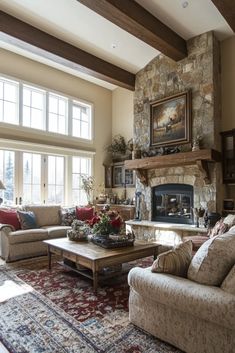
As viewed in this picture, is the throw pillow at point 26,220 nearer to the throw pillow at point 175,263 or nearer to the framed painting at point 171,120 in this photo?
the framed painting at point 171,120

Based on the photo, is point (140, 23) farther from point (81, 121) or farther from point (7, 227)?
point (7, 227)

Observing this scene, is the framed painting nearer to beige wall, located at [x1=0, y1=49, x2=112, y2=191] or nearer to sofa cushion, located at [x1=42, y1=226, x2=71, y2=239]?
beige wall, located at [x1=0, y1=49, x2=112, y2=191]

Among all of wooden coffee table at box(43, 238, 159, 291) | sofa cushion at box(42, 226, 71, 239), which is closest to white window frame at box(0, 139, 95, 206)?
sofa cushion at box(42, 226, 71, 239)

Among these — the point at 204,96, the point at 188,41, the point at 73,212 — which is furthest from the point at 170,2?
the point at 73,212

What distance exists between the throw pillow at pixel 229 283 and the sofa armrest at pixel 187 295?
3 cm

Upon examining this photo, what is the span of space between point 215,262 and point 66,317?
1511 millimetres

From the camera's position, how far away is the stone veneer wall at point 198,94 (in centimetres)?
511

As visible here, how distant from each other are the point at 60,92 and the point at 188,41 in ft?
11.0

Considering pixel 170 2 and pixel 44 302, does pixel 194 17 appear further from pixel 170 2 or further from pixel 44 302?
pixel 44 302

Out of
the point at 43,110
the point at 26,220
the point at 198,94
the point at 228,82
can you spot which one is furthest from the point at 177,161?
the point at 43,110

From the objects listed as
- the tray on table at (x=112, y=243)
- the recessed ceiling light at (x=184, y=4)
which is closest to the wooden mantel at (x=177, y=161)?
the tray on table at (x=112, y=243)

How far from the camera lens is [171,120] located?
5.81 metres

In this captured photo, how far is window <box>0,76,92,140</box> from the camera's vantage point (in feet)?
19.9

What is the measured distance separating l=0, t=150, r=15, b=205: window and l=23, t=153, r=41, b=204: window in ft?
0.92
